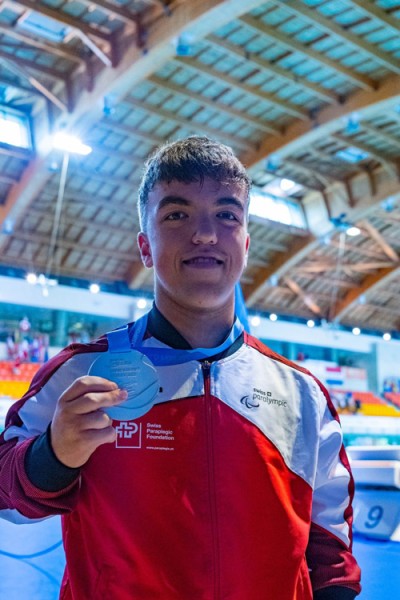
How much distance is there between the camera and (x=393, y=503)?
3.28m

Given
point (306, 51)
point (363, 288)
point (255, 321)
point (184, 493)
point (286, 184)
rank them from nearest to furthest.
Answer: point (184, 493), point (306, 51), point (286, 184), point (255, 321), point (363, 288)

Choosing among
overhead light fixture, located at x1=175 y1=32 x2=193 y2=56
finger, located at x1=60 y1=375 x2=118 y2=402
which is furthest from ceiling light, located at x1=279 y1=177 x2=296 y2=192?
finger, located at x1=60 y1=375 x2=118 y2=402

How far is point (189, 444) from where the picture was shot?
132 centimetres

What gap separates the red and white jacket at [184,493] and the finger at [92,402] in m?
0.12

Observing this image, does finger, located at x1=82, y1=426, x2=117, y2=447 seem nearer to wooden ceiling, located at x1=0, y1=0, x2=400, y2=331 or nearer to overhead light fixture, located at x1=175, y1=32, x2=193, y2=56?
wooden ceiling, located at x1=0, y1=0, x2=400, y2=331

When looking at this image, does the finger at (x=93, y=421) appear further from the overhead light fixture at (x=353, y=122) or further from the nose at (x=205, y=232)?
the overhead light fixture at (x=353, y=122)

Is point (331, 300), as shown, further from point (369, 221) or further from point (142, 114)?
point (142, 114)

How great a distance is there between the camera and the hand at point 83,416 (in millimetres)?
1072

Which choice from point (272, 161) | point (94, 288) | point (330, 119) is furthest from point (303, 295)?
point (330, 119)

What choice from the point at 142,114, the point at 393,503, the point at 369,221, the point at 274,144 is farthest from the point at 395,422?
the point at 393,503

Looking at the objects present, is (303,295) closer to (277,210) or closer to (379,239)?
(379,239)

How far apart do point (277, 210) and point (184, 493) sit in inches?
806

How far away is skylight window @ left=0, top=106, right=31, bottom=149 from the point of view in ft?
50.6

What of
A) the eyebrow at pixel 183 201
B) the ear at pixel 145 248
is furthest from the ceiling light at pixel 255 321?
the eyebrow at pixel 183 201
